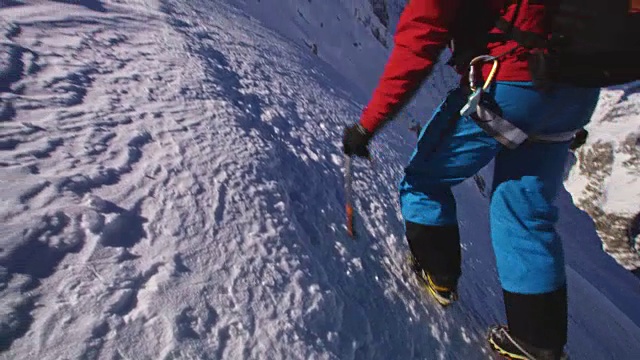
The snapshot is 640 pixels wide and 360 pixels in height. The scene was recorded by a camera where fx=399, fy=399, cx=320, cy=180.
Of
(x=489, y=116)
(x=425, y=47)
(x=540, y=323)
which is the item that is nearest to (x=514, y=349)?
(x=540, y=323)

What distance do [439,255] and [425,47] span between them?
2.50 ft

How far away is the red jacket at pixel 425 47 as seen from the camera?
1.14m

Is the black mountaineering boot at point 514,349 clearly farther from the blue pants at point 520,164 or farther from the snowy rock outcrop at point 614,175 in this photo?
the snowy rock outcrop at point 614,175

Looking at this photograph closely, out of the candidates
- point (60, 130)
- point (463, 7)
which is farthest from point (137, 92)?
point (463, 7)

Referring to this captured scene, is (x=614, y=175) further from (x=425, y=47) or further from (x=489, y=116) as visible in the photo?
(x=425, y=47)

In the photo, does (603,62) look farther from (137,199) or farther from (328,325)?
(137,199)

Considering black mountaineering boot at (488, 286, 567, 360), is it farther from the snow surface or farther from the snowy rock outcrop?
the snowy rock outcrop

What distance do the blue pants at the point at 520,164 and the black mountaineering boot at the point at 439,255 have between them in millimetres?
180

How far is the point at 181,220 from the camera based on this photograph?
122 centimetres

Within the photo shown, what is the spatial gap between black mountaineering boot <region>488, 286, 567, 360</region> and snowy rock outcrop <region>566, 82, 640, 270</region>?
723 centimetres

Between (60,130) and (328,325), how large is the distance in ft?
3.45

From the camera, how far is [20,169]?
3.62ft

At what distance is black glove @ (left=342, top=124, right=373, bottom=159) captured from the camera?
4.66 feet

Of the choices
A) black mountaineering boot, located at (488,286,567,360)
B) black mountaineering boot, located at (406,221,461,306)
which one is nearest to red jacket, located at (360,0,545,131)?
black mountaineering boot, located at (406,221,461,306)
